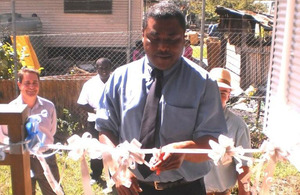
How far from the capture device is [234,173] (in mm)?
2793

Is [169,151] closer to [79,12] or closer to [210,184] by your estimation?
[210,184]

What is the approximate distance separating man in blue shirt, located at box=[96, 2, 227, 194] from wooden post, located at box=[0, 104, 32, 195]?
20.2 inches

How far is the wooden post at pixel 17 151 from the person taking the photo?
54.7 inches

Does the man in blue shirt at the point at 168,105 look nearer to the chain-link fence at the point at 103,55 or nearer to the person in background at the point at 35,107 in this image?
the person in background at the point at 35,107

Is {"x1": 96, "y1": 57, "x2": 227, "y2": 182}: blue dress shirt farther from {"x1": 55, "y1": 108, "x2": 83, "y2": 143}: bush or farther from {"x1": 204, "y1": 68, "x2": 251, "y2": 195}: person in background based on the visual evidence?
{"x1": 55, "y1": 108, "x2": 83, "y2": 143}: bush

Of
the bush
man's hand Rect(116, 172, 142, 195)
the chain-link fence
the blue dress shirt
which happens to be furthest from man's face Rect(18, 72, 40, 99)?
the chain-link fence

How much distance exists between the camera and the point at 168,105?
1.88 m

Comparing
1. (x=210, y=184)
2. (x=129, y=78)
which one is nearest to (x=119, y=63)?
(x=210, y=184)

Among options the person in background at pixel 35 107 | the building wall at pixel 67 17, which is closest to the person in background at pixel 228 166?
→ the person in background at pixel 35 107

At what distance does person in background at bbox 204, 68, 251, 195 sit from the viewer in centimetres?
266

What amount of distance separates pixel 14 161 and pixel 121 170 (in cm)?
42

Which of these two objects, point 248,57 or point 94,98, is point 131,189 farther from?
point 248,57

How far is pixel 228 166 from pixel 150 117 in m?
1.14

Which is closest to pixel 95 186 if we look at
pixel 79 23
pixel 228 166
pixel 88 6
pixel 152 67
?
pixel 228 166
